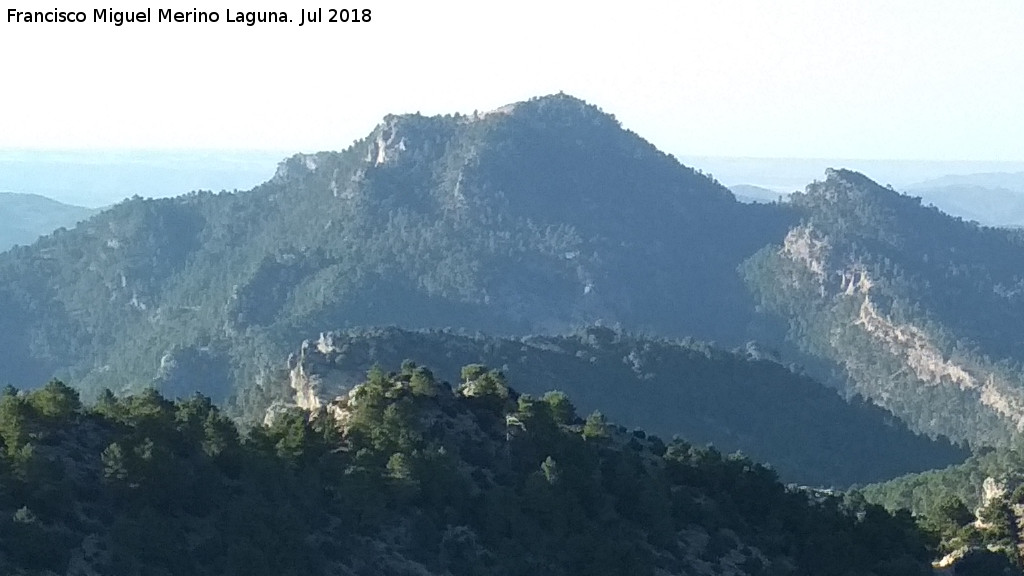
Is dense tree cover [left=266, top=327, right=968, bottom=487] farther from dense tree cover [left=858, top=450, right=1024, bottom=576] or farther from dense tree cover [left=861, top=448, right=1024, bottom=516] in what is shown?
dense tree cover [left=858, top=450, right=1024, bottom=576]

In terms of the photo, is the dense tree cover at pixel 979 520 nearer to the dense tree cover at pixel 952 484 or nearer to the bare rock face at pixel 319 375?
the dense tree cover at pixel 952 484

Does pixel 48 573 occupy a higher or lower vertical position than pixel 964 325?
higher

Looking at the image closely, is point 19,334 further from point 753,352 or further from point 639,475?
point 639,475

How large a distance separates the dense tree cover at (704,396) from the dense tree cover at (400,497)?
6999cm

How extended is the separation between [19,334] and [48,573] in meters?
183

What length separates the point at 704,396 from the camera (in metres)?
143

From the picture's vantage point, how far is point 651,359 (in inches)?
5763

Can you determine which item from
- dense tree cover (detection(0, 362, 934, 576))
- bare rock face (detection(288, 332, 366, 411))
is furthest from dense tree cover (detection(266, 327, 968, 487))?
dense tree cover (detection(0, 362, 934, 576))

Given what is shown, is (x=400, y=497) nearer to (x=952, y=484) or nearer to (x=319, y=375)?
(x=319, y=375)

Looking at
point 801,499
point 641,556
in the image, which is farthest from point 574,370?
point 641,556

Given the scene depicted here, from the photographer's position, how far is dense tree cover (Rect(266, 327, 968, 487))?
128 meters

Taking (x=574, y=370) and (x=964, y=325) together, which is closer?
(x=574, y=370)

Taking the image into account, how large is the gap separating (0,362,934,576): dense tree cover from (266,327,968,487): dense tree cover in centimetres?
6999

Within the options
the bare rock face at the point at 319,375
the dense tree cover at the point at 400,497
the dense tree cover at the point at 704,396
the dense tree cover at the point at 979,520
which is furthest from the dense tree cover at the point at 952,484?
the bare rock face at the point at 319,375
